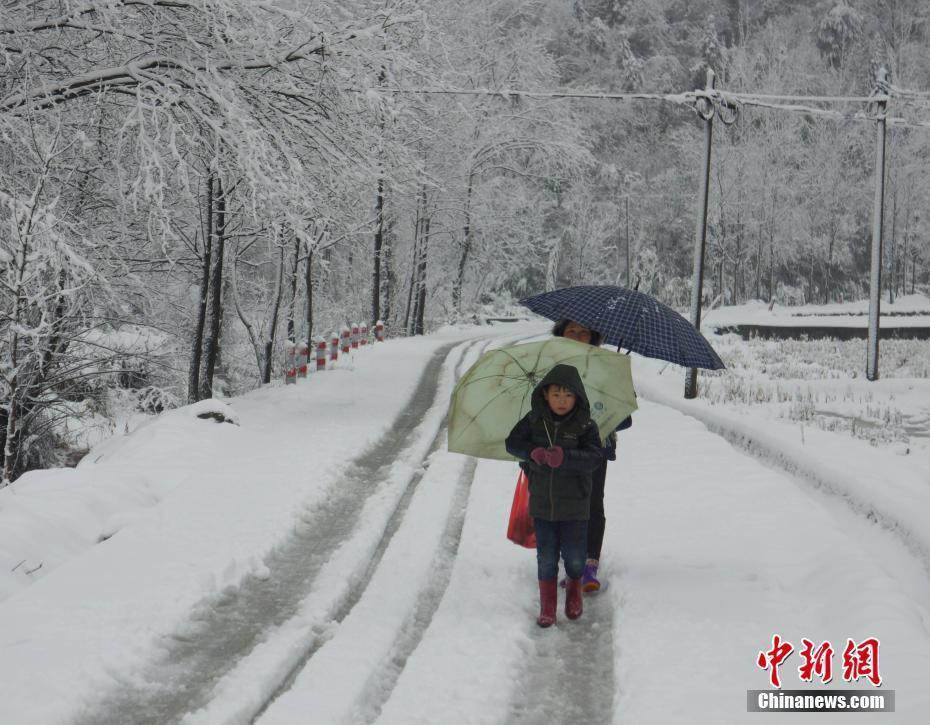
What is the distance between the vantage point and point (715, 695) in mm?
3986

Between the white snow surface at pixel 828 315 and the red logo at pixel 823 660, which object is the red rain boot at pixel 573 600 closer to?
the red logo at pixel 823 660

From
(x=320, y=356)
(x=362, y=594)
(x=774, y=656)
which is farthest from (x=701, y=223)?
(x=774, y=656)

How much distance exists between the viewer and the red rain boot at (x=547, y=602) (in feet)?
16.2

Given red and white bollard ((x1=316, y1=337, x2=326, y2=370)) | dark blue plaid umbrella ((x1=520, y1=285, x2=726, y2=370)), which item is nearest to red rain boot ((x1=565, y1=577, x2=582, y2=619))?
dark blue plaid umbrella ((x1=520, y1=285, x2=726, y2=370))

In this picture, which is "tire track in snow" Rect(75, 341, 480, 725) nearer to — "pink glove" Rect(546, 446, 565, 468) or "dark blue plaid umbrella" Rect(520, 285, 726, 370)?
"pink glove" Rect(546, 446, 565, 468)

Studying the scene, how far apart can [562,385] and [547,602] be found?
1.41 m

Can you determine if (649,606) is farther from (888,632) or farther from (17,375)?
(17,375)

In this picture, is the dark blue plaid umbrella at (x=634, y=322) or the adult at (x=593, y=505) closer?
the dark blue plaid umbrella at (x=634, y=322)

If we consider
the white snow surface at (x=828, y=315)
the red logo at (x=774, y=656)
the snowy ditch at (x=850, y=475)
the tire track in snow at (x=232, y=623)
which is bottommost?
the tire track in snow at (x=232, y=623)

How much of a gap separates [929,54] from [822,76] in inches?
272

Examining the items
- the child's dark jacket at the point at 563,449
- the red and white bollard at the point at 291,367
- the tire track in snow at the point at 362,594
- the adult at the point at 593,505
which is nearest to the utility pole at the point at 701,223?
the red and white bollard at the point at 291,367

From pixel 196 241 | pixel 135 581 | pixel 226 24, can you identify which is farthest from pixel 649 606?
pixel 196 241

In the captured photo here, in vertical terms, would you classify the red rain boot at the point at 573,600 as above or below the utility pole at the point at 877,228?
below

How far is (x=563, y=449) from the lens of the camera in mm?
4727
